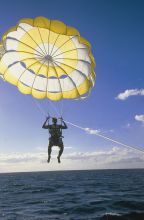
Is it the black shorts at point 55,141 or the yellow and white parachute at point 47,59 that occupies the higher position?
the yellow and white parachute at point 47,59

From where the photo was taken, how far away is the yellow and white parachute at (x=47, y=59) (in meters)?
14.8

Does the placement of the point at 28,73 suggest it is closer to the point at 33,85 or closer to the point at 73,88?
the point at 33,85

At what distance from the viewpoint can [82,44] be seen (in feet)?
50.1

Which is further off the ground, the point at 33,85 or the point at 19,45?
the point at 19,45

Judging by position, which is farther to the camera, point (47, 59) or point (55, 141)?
point (47, 59)

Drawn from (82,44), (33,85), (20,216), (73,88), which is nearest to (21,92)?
(33,85)

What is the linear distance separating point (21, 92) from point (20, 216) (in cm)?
1466

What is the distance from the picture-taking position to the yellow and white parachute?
14.8 metres

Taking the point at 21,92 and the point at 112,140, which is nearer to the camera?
the point at 112,140

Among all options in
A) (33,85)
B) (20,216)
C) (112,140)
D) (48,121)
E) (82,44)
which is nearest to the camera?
(112,140)

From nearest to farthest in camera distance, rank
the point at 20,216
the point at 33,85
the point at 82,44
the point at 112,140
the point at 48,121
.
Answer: the point at 112,140 → the point at 48,121 → the point at 82,44 → the point at 33,85 → the point at 20,216

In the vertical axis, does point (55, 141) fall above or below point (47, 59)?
below

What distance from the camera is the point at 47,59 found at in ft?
51.8

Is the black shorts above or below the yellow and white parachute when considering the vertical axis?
below
